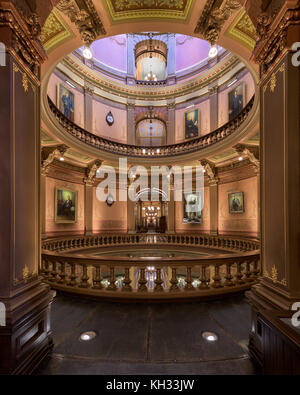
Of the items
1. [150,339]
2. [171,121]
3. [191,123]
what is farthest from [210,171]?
[150,339]

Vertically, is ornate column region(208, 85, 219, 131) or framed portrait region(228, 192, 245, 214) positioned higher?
ornate column region(208, 85, 219, 131)

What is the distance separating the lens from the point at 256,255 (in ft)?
13.4

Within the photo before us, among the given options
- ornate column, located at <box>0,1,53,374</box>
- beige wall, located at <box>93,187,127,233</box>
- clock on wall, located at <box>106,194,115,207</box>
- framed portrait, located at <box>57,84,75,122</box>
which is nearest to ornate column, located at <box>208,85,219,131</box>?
beige wall, located at <box>93,187,127,233</box>

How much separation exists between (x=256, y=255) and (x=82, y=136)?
8.86 meters

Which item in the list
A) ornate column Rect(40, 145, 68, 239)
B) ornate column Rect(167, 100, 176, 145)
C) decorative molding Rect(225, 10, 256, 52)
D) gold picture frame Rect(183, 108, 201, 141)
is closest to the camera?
decorative molding Rect(225, 10, 256, 52)

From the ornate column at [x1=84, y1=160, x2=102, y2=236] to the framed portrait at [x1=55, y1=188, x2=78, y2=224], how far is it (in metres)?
0.70

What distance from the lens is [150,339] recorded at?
2.48 metres

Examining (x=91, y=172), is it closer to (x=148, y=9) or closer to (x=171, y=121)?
(x=171, y=121)

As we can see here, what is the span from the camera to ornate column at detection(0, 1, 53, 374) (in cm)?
186

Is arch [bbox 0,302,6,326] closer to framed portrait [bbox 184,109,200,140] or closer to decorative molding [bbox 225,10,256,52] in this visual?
decorative molding [bbox 225,10,256,52]

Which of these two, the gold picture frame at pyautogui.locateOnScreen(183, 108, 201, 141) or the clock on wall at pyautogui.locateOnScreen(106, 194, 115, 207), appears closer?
the clock on wall at pyautogui.locateOnScreen(106, 194, 115, 207)

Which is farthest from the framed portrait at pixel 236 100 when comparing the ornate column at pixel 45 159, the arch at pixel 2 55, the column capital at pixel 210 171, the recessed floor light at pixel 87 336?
the recessed floor light at pixel 87 336

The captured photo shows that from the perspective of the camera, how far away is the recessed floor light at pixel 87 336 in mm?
2474
